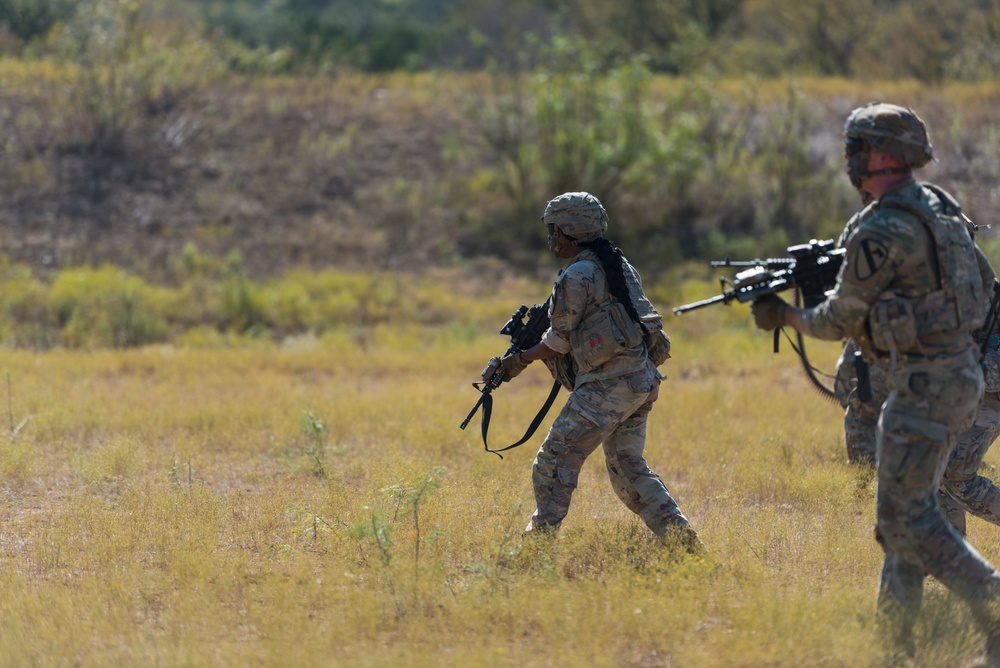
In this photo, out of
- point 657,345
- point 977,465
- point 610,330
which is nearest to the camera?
point 610,330

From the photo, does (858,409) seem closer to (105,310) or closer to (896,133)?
(896,133)

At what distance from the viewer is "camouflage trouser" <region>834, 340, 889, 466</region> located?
6562 millimetres

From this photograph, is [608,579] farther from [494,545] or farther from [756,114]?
[756,114]

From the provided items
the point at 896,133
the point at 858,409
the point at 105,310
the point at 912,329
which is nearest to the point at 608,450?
the point at 912,329

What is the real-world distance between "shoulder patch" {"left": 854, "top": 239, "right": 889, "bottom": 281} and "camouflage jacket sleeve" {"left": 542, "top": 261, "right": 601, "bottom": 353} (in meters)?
1.41

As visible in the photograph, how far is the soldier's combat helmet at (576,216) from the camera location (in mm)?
5348

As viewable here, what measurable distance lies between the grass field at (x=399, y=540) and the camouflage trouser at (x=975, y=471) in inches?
21.9

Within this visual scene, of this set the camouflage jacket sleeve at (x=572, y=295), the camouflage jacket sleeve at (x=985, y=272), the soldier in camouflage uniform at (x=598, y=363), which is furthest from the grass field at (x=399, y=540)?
the camouflage jacket sleeve at (x=985, y=272)

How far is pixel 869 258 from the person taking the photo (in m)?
4.17

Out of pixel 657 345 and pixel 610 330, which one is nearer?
pixel 610 330

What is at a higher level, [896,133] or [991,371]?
[896,133]

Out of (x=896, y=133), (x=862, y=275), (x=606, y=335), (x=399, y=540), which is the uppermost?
(x=896, y=133)

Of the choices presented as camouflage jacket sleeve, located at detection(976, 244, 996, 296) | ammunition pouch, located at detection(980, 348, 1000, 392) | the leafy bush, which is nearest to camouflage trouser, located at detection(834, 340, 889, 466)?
ammunition pouch, located at detection(980, 348, 1000, 392)

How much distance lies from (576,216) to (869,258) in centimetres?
160
